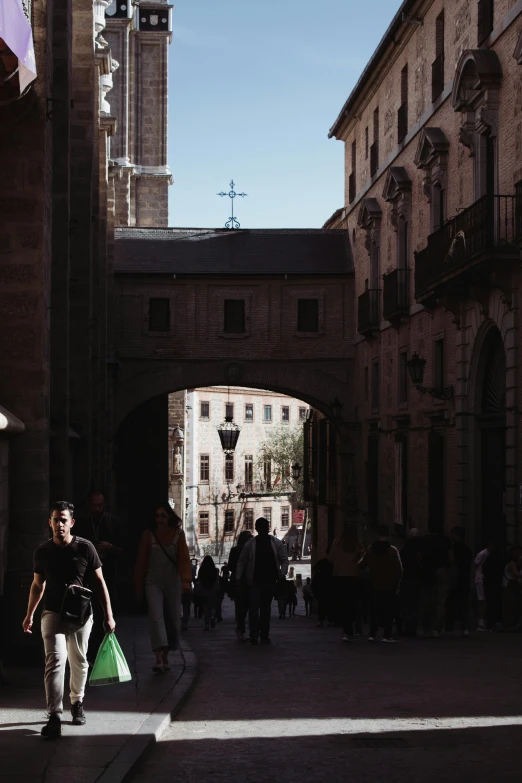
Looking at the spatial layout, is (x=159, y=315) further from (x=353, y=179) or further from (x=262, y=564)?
(x=262, y=564)

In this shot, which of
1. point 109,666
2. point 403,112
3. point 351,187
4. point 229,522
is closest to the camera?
point 109,666

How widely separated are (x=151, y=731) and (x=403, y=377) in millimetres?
22727

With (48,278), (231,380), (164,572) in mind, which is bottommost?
(164,572)

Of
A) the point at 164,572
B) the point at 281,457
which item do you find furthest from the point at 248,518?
the point at 164,572

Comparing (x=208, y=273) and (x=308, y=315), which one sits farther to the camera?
(x=308, y=315)

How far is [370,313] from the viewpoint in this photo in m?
32.2

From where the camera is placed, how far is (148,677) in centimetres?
1107

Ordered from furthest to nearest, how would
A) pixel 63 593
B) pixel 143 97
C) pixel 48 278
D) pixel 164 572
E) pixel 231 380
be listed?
pixel 143 97 → pixel 231 380 → pixel 48 278 → pixel 164 572 → pixel 63 593

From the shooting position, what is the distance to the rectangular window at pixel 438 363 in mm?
26203

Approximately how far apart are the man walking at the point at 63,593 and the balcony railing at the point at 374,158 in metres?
26.0

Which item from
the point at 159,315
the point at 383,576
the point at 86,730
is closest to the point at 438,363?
the point at 159,315

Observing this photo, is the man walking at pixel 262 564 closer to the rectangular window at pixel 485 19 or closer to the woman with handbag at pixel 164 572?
the woman with handbag at pixel 164 572

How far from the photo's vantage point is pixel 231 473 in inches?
3078

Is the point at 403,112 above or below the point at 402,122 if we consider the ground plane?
above
